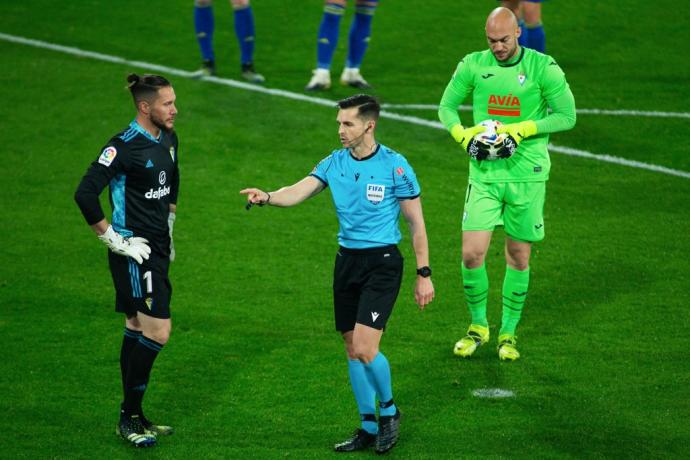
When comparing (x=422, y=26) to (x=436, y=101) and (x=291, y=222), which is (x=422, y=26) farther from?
(x=291, y=222)

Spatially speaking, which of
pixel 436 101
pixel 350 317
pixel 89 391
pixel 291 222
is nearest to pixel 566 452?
pixel 350 317

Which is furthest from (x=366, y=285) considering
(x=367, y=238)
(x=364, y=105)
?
(x=364, y=105)

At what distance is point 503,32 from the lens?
8.41m

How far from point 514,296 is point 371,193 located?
2.28 m

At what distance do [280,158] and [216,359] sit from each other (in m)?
4.80

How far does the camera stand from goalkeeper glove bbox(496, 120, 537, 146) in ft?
27.8

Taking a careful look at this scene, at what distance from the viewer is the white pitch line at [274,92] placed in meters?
13.3

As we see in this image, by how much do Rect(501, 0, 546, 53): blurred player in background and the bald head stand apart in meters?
5.75

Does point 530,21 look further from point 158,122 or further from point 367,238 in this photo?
point 158,122

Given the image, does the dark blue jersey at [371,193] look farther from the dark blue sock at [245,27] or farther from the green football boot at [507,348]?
the dark blue sock at [245,27]

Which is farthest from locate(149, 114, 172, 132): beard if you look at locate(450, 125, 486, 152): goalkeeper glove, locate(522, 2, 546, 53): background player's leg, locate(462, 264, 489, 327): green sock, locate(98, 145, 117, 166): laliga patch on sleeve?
locate(522, 2, 546, 53): background player's leg

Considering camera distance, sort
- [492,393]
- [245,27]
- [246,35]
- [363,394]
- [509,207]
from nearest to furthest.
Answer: [363,394] → [492,393] → [509,207] → [245,27] → [246,35]

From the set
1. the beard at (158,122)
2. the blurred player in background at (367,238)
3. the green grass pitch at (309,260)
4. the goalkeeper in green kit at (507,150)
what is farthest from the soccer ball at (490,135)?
the beard at (158,122)

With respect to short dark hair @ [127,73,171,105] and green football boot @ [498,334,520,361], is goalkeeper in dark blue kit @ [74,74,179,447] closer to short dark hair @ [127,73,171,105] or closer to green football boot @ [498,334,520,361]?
short dark hair @ [127,73,171,105]
